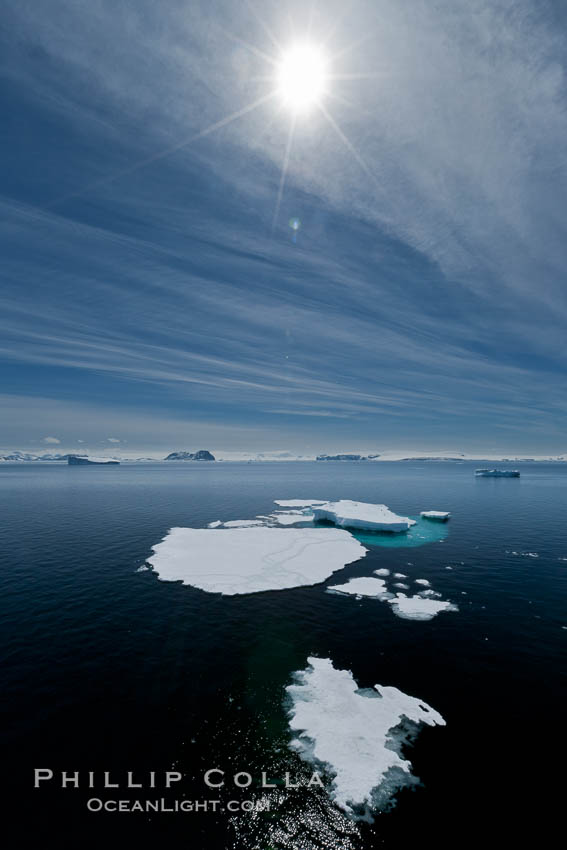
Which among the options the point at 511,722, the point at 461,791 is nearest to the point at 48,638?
the point at 461,791

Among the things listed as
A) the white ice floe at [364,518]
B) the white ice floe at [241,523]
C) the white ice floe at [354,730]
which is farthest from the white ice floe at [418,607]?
the white ice floe at [241,523]

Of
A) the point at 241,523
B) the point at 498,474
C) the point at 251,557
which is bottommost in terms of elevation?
the point at 251,557

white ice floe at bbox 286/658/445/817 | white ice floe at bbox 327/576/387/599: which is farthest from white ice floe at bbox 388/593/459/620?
white ice floe at bbox 286/658/445/817

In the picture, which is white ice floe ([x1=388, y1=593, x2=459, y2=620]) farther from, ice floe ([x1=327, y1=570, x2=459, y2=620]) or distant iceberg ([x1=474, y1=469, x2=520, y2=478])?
distant iceberg ([x1=474, y1=469, x2=520, y2=478])

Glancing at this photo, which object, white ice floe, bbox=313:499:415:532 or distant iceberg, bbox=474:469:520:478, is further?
distant iceberg, bbox=474:469:520:478

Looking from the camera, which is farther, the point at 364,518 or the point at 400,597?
the point at 364,518

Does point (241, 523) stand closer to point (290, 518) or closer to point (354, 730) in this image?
point (290, 518)

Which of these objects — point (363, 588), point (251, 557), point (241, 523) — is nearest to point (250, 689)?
point (363, 588)
